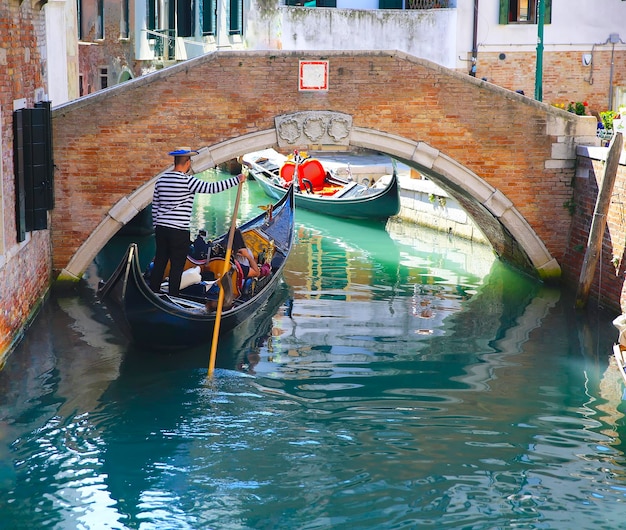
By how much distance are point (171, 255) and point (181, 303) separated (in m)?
0.26

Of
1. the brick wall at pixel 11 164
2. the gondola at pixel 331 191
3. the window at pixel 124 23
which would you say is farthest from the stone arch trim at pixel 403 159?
the window at pixel 124 23

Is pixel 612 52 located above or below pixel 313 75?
above

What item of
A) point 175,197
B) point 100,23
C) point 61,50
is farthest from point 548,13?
point 100,23

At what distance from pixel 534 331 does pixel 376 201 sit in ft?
13.5

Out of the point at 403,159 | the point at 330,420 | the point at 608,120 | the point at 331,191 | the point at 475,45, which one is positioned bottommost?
the point at 330,420

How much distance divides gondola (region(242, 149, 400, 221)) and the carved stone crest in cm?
298

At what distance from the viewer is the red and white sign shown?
21.6 feet

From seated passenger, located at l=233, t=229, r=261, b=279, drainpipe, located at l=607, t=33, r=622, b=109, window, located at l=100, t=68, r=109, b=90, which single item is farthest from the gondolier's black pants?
window, located at l=100, t=68, r=109, b=90

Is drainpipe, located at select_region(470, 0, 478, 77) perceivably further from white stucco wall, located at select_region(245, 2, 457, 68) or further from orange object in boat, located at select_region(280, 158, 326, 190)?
orange object in boat, located at select_region(280, 158, 326, 190)

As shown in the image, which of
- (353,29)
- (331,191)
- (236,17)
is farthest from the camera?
(331,191)

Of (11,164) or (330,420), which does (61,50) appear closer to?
(11,164)

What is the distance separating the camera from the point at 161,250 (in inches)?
214

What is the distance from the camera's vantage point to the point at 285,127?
21.9 ft

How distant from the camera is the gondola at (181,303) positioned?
16.2 feet
